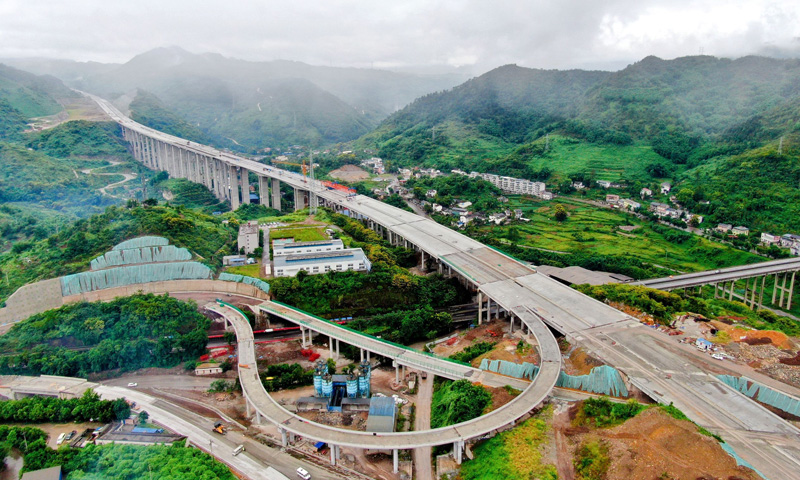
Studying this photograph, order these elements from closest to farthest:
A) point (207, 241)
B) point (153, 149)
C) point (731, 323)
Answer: point (731, 323)
point (207, 241)
point (153, 149)

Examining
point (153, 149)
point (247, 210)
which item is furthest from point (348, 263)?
point (153, 149)

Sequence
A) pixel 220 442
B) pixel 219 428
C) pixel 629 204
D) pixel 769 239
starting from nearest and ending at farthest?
pixel 220 442
pixel 219 428
pixel 769 239
pixel 629 204

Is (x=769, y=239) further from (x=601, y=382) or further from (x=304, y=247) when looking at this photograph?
(x=304, y=247)

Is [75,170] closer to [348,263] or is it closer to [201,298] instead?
[201,298]

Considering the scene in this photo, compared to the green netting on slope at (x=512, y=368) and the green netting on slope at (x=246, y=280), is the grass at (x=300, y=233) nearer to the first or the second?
the green netting on slope at (x=246, y=280)

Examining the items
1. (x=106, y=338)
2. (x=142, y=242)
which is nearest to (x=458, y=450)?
(x=106, y=338)
